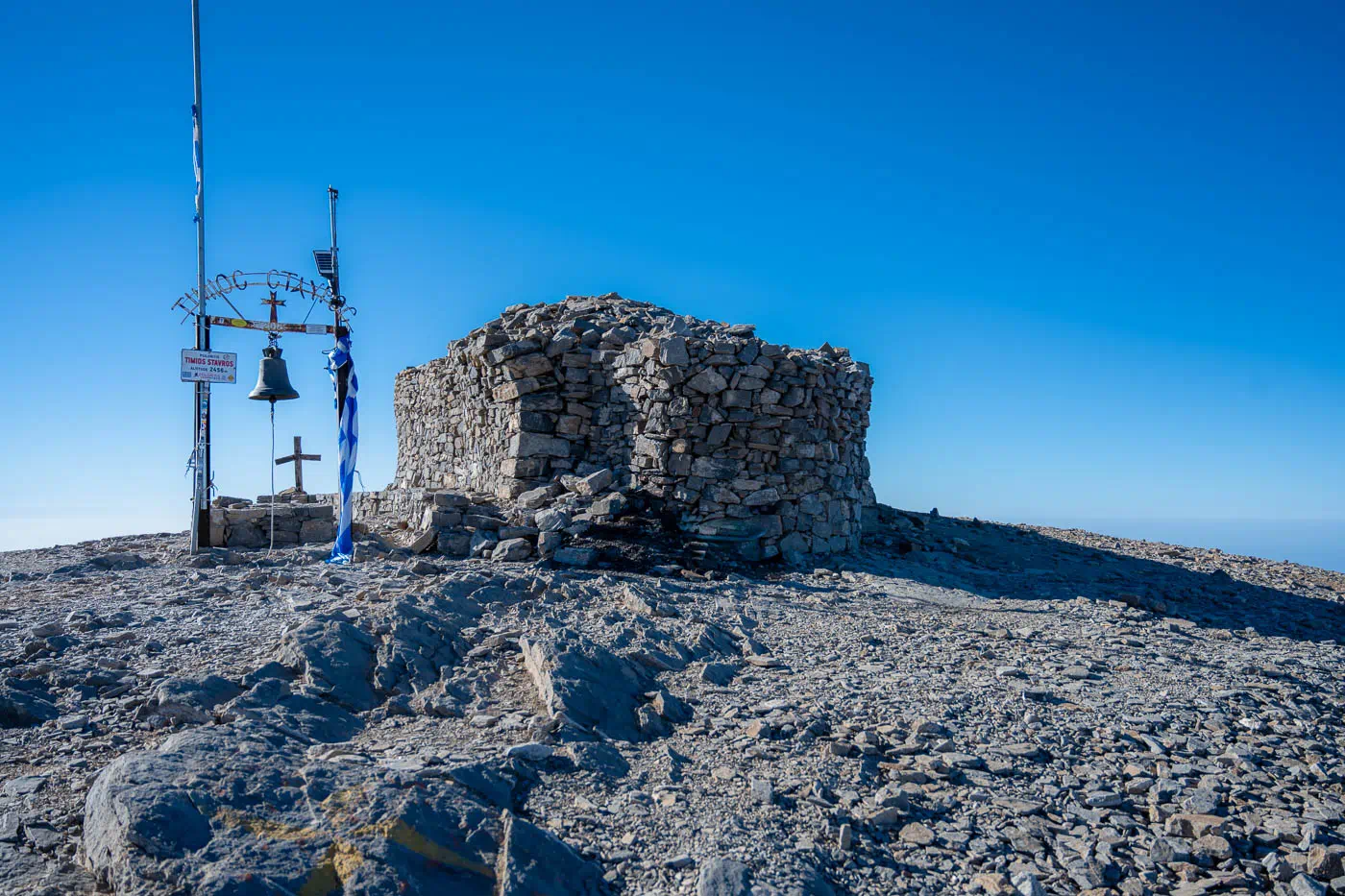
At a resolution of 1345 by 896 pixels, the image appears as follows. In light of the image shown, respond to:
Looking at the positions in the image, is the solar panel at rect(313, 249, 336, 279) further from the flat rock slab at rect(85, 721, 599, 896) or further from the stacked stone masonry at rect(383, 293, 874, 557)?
the flat rock slab at rect(85, 721, 599, 896)

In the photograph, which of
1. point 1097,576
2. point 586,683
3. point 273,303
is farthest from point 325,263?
point 1097,576

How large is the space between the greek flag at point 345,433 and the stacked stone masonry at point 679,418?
246 cm

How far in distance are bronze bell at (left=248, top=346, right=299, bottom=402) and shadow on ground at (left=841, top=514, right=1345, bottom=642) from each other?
7.81 metres

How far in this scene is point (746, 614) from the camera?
8.16m

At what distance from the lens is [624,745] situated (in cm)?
497

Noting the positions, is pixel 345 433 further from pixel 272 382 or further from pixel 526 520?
pixel 526 520

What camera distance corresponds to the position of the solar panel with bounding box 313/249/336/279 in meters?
11.4

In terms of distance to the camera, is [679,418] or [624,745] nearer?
[624,745]

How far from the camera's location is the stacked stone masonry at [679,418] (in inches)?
448

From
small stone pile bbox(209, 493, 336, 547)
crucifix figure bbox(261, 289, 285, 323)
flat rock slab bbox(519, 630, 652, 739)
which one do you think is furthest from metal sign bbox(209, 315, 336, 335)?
flat rock slab bbox(519, 630, 652, 739)

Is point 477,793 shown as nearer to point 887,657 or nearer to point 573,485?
point 887,657

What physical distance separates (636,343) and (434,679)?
713 centimetres

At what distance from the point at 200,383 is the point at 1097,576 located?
1408 cm

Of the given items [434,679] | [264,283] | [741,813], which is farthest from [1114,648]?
[264,283]
